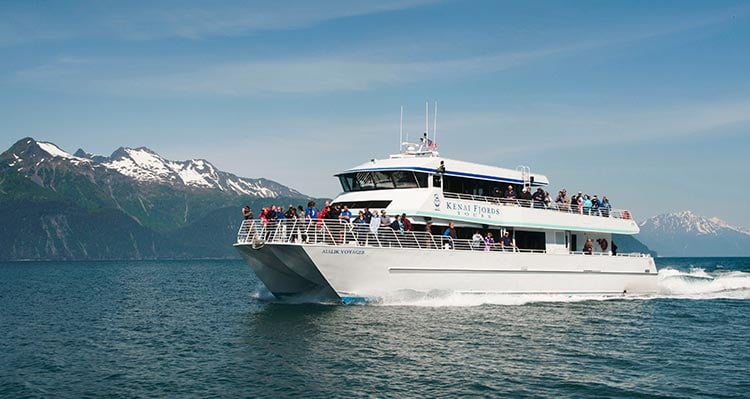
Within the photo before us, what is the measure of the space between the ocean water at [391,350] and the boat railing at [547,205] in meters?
4.09

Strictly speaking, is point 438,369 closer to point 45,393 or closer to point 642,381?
point 642,381

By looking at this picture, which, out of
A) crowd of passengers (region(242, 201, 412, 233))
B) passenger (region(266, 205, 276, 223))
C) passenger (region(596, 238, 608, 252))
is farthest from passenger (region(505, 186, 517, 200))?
passenger (region(266, 205, 276, 223))

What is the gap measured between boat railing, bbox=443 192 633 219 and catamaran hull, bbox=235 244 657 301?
7.62 ft

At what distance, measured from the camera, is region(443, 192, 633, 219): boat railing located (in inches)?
1185

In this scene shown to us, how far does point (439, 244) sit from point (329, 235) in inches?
188

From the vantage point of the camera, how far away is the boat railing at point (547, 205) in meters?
30.1

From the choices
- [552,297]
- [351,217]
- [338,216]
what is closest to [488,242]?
[552,297]

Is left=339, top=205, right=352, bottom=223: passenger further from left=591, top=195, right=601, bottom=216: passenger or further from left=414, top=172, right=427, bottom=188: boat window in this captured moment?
left=591, top=195, right=601, bottom=216: passenger

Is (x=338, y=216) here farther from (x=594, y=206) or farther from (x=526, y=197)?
(x=594, y=206)

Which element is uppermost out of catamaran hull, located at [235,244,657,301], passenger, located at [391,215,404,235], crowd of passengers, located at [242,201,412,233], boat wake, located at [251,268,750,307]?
crowd of passengers, located at [242,201,412,233]

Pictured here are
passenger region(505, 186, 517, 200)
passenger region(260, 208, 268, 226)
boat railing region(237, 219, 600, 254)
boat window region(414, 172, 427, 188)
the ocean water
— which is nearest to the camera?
the ocean water

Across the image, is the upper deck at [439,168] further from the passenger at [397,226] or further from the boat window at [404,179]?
the passenger at [397,226]

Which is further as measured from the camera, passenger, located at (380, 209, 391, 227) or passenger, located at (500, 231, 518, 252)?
passenger, located at (500, 231, 518, 252)

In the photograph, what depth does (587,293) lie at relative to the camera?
32938 mm
